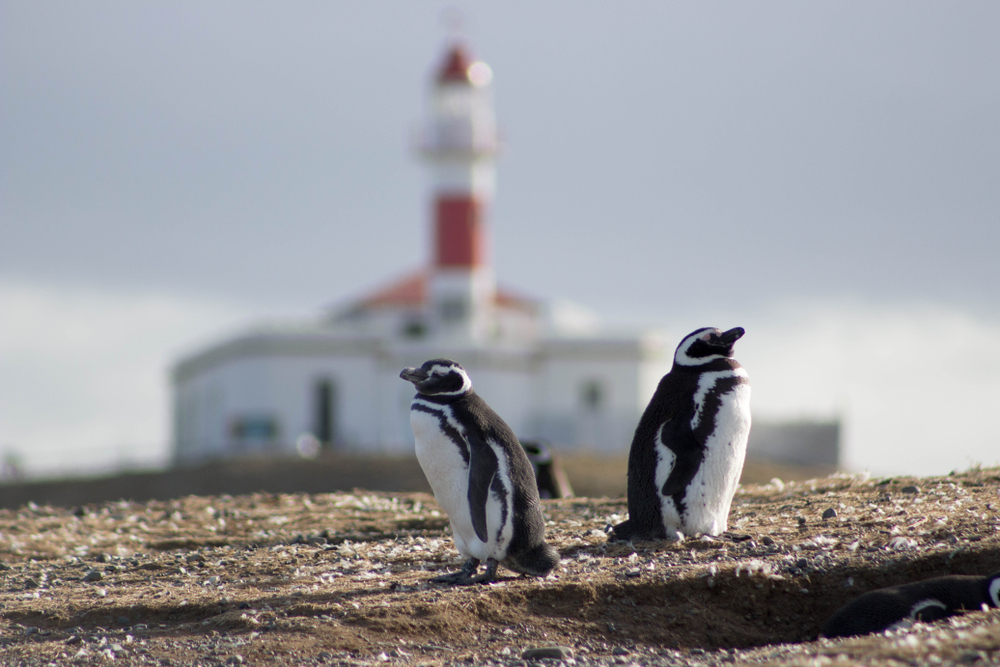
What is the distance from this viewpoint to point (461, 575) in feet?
28.7

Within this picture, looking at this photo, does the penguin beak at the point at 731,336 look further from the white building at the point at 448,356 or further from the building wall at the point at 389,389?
the building wall at the point at 389,389

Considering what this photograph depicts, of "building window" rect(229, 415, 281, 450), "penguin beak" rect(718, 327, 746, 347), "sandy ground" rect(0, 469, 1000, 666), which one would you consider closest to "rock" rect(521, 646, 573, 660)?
"sandy ground" rect(0, 469, 1000, 666)

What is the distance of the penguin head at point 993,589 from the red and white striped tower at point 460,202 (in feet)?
130

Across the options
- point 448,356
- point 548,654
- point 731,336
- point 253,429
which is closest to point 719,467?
point 731,336

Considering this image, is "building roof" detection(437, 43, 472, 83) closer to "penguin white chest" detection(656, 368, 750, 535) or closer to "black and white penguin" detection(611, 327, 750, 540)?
"black and white penguin" detection(611, 327, 750, 540)

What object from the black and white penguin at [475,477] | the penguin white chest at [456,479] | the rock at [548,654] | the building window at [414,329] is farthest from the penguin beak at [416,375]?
the building window at [414,329]

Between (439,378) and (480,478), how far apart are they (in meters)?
0.72

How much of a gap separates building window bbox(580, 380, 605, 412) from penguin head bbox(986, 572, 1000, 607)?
140ft

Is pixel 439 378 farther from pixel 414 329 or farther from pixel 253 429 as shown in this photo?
pixel 414 329

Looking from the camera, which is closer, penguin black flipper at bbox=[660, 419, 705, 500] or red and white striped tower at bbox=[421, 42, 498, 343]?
penguin black flipper at bbox=[660, 419, 705, 500]

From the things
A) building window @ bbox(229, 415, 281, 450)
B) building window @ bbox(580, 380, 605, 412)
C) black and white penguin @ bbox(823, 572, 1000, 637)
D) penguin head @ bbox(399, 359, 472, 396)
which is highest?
penguin head @ bbox(399, 359, 472, 396)

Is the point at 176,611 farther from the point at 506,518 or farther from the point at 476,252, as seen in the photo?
the point at 476,252

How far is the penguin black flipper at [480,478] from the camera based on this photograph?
864cm

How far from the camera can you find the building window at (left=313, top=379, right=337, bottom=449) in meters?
49.3
